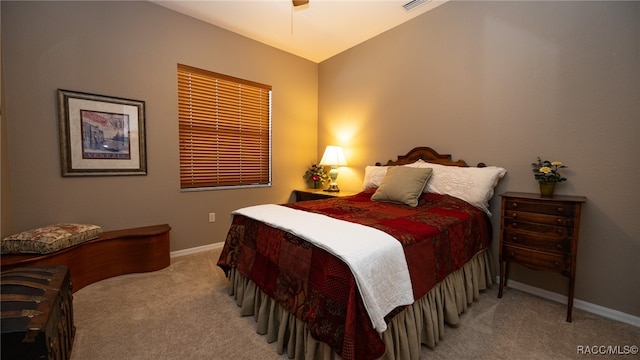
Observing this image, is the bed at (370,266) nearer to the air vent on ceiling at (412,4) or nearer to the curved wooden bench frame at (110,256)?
the curved wooden bench frame at (110,256)

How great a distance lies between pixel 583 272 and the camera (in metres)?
2.01

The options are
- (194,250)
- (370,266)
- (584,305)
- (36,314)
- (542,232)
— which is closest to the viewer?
(36,314)

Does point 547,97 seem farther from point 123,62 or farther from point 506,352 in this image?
point 123,62

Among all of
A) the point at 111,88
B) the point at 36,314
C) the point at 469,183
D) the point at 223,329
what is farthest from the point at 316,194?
the point at 36,314

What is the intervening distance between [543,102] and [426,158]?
110 cm

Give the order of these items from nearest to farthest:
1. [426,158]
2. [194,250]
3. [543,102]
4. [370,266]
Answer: [370,266]
[543,102]
[426,158]
[194,250]

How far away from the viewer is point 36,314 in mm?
1073

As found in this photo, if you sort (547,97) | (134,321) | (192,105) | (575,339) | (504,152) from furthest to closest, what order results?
1. (192,105)
2. (504,152)
3. (547,97)
4. (134,321)
5. (575,339)

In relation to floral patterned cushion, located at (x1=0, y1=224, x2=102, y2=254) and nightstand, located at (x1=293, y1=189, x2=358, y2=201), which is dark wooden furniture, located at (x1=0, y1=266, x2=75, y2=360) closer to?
floral patterned cushion, located at (x1=0, y1=224, x2=102, y2=254)

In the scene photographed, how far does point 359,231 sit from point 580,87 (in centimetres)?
213

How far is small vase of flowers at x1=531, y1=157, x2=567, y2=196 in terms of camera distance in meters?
1.99

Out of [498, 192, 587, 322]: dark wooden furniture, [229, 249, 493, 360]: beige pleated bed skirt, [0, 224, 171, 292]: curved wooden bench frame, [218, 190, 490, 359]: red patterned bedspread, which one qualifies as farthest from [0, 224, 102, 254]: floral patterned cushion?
[498, 192, 587, 322]: dark wooden furniture

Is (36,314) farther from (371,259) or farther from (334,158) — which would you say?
(334,158)

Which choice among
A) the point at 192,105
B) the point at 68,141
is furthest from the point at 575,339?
the point at 68,141
